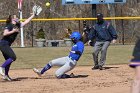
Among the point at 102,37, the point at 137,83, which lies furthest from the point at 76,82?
the point at 137,83

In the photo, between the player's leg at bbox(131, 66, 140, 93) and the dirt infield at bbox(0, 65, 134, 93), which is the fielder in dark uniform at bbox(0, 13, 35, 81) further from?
the player's leg at bbox(131, 66, 140, 93)

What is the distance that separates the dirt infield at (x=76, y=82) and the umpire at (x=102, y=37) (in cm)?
37

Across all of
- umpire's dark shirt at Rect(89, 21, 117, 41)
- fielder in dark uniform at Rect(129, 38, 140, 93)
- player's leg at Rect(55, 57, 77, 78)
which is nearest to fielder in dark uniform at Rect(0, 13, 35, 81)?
player's leg at Rect(55, 57, 77, 78)

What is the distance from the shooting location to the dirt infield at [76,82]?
411 inches

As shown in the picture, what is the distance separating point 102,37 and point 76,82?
3.58 m

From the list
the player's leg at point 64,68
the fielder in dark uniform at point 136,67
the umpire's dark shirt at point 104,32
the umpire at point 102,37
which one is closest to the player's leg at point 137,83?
the fielder in dark uniform at point 136,67

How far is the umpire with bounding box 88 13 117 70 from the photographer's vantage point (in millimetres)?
14914

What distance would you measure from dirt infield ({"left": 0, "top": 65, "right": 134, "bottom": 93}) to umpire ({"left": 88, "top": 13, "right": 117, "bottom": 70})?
14.5 inches

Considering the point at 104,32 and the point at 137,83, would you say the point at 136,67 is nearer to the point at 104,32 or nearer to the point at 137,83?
the point at 137,83

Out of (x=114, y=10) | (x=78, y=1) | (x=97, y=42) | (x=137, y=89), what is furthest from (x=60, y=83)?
(x=114, y=10)

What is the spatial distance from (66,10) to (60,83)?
88.0 ft

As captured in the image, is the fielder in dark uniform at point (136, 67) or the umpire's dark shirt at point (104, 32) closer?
the fielder in dark uniform at point (136, 67)

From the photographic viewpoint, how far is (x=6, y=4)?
122 ft

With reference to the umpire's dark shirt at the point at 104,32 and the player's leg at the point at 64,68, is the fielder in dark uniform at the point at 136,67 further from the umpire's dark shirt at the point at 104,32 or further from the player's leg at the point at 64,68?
the umpire's dark shirt at the point at 104,32
